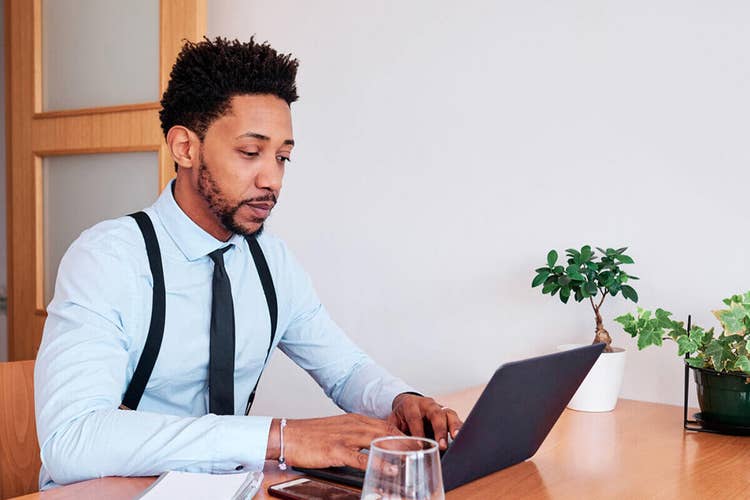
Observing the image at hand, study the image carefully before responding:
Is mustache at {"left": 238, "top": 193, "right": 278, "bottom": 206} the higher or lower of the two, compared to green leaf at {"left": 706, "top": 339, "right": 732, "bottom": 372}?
higher

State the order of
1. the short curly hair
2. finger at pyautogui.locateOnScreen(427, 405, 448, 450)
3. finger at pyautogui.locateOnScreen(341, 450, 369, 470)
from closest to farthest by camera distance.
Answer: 1. finger at pyautogui.locateOnScreen(341, 450, 369, 470)
2. finger at pyautogui.locateOnScreen(427, 405, 448, 450)
3. the short curly hair

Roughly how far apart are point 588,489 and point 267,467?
46cm

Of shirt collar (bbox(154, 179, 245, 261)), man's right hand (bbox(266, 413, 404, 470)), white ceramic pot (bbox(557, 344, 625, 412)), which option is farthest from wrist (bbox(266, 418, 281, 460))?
white ceramic pot (bbox(557, 344, 625, 412))

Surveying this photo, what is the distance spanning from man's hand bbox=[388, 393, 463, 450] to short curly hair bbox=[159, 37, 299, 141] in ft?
1.98

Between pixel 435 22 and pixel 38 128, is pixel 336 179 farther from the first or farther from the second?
pixel 38 128

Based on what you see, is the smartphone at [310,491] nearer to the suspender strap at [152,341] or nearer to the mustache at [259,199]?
the suspender strap at [152,341]

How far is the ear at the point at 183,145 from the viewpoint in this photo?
59.1 inches

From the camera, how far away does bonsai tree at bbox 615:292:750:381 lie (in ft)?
4.62

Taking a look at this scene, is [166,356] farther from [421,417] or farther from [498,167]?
[498,167]

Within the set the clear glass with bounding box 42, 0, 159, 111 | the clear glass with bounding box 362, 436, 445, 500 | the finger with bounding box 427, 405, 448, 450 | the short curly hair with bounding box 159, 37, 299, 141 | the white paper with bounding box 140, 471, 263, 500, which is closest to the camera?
the clear glass with bounding box 362, 436, 445, 500

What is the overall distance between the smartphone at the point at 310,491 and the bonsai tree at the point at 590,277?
2.58ft

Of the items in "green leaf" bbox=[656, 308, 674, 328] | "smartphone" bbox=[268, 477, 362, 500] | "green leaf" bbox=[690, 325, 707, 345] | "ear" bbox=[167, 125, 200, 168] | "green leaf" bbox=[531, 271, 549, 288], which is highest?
"ear" bbox=[167, 125, 200, 168]

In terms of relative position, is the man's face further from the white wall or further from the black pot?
the black pot

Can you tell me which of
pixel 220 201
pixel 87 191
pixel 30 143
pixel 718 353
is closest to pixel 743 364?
pixel 718 353
